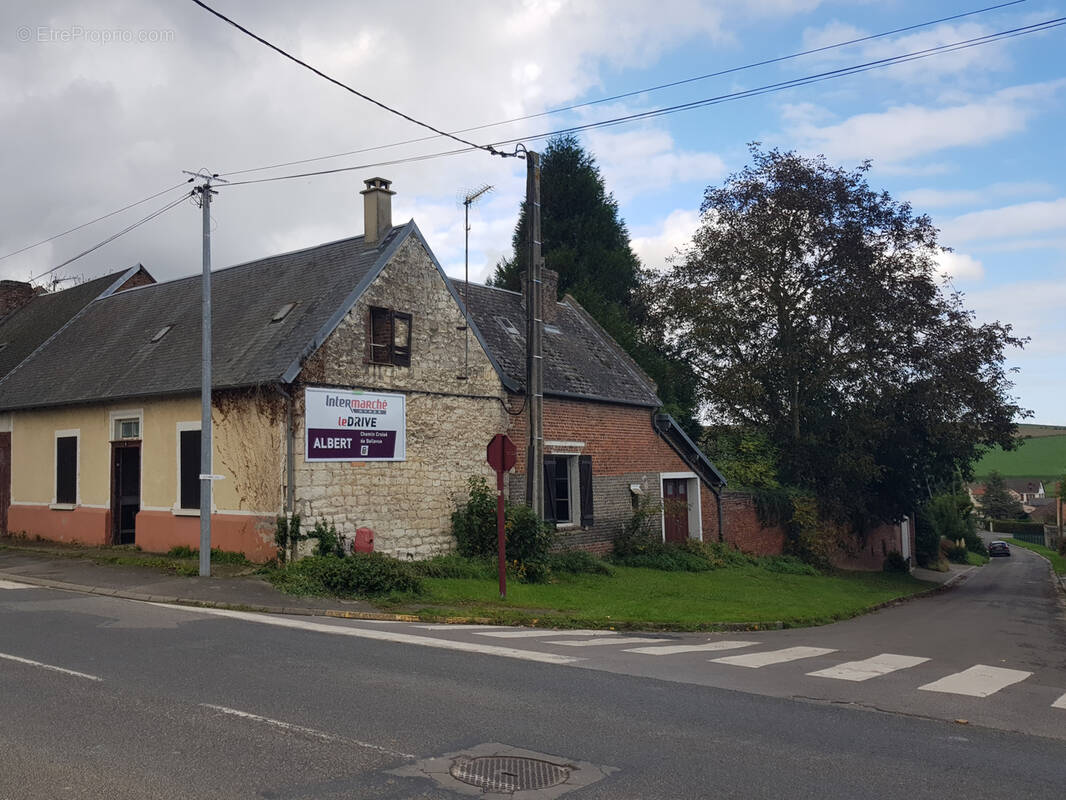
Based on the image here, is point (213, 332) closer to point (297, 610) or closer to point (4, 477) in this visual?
point (4, 477)

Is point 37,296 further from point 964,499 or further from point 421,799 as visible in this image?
point 964,499

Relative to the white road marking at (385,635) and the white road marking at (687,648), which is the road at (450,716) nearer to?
the white road marking at (385,635)

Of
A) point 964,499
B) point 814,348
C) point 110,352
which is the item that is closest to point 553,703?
point 110,352

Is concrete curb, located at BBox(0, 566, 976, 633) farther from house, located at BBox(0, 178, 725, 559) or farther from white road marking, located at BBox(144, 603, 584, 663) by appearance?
house, located at BBox(0, 178, 725, 559)

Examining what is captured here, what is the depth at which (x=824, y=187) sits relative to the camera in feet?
98.7

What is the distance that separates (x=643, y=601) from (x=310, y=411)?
683 cm

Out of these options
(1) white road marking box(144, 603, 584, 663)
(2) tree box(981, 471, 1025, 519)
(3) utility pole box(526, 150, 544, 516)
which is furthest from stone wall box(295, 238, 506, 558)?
(2) tree box(981, 471, 1025, 519)

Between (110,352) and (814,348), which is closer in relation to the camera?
(110,352)

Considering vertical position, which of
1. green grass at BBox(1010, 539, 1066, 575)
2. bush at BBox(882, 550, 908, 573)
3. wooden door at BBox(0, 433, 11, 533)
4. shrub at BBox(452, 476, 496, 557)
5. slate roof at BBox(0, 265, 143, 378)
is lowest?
green grass at BBox(1010, 539, 1066, 575)

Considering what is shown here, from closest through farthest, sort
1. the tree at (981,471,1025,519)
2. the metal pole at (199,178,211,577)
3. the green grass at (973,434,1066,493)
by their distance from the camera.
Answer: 1. the metal pole at (199,178,211,577)
2. the tree at (981,471,1025,519)
3. the green grass at (973,434,1066,493)

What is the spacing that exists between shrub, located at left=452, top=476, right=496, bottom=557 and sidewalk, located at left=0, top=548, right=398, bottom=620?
4.79m

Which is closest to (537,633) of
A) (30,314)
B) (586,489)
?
(586,489)

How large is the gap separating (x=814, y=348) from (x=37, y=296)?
26570 mm

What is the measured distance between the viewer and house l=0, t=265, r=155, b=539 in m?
22.1
